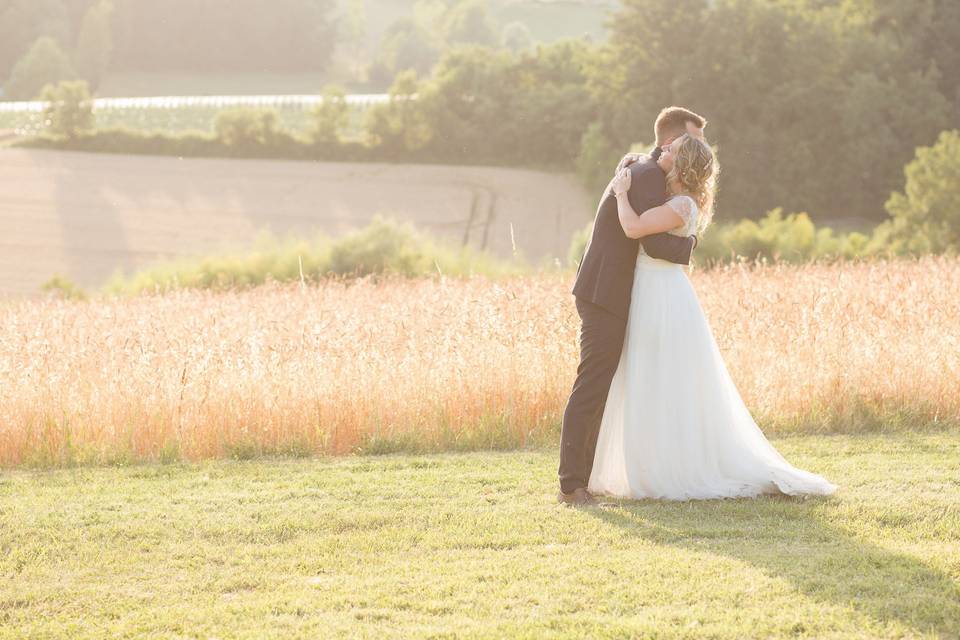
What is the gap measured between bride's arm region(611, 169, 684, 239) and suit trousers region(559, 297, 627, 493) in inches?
19.4

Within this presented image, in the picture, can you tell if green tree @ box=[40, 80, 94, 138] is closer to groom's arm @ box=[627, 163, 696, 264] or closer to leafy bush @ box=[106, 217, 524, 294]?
leafy bush @ box=[106, 217, 524, 294]

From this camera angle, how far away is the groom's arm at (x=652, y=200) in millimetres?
6484

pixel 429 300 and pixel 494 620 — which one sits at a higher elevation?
pixel 429 300

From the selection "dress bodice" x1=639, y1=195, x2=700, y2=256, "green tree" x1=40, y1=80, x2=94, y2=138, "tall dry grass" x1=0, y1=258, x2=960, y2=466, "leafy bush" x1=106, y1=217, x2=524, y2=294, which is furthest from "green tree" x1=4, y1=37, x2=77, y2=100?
"dress bodice" x1=639, y1=195, x2=700, y2=256

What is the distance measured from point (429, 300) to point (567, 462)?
5289 millimetres

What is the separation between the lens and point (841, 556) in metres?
5.61

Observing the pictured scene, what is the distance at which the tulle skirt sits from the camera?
22.0ft

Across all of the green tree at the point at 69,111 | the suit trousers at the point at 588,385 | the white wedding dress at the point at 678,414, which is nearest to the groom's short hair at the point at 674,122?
the white wedding dress at the point at 678,414

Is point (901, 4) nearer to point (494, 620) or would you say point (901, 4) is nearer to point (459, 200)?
point (459, 200)

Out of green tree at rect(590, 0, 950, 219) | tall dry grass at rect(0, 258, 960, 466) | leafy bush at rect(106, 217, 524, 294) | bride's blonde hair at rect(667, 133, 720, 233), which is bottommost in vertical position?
tall dry grass at rect(0, 258, 960, 466)

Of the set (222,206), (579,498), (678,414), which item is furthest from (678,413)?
(222,206)

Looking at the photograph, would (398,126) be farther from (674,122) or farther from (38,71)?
(674,122)

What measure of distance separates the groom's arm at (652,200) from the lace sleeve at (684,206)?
0.09 meters

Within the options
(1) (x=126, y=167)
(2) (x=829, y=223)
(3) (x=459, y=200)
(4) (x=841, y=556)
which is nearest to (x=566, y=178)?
(3) (x=459, y=200)
